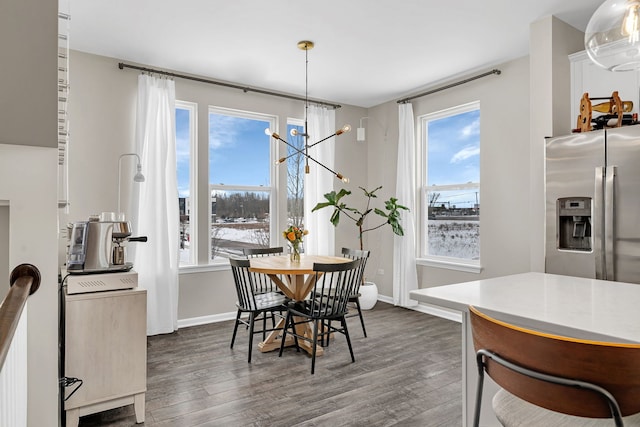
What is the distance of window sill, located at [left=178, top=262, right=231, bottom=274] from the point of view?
4.24 meters

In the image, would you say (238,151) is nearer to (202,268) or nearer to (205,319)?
(202,268)

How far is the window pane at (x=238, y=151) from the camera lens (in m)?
4.58

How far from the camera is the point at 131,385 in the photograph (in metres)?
2.26

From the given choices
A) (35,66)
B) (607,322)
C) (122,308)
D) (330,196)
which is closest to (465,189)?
(330,196)

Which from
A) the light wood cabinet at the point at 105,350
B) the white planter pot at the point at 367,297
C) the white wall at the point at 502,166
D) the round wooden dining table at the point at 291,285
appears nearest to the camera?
the light wood cabinet at the point at 105,350

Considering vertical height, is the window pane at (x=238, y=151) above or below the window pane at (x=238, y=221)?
above

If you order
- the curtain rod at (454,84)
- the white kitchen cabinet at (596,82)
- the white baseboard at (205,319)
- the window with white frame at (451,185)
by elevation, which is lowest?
the white baseboard at (205,319)

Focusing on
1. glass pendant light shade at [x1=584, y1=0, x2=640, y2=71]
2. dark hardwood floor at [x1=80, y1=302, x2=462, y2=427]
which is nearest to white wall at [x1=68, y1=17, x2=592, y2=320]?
dark hardwood floor at [x1=80, y1=302, x2=462, y2=427]

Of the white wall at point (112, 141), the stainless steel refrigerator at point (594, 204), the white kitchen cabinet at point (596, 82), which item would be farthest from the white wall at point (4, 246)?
the white kitchen cabinet at point (596, 82)

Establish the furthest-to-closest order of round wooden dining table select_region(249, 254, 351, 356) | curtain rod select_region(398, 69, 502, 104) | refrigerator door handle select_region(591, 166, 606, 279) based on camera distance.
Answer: curtain rod select_region(398, 69, 502, 104) < round wooden dining table select_region(249, 254, 351, 356) < refrigerator door handle select_region(591, 166, 606, 279)

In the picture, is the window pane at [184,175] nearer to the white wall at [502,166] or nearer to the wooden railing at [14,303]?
the wooden railing at [14,303]

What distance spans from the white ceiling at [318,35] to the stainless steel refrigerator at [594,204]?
1108 mm

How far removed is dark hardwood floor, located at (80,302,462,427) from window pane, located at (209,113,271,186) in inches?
70.9

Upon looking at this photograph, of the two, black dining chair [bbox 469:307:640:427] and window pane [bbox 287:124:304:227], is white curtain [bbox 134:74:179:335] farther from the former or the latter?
black dining chair [bbox 469:307:640:427]
